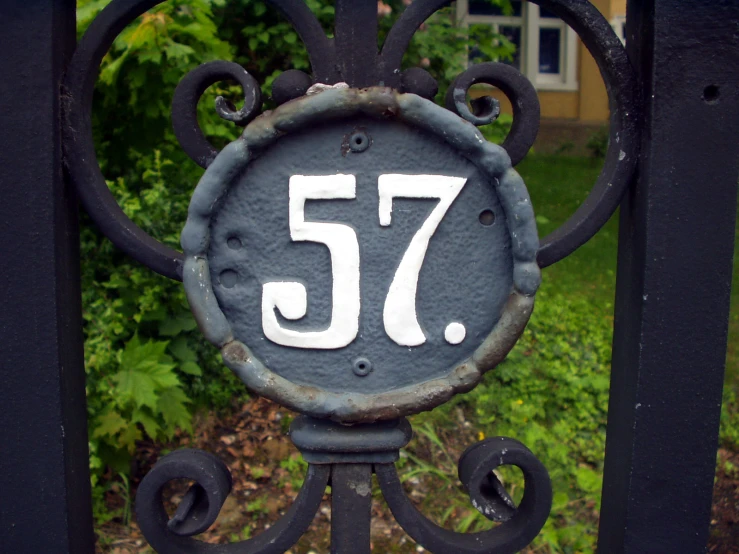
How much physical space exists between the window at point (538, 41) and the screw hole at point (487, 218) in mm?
9337

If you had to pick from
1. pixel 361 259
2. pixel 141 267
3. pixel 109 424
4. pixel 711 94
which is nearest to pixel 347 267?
pixel 361 259

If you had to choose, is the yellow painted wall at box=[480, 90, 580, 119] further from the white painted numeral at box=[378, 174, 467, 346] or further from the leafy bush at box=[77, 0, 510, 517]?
the white painted numeral at box=[378, 174, 467, 346]

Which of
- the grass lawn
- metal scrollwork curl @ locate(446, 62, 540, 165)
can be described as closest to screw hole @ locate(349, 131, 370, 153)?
metal scrollwork curl @ locate(446, 62, 540, 165)

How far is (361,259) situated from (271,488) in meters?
1.84

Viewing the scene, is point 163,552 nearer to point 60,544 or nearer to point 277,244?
point 60,544

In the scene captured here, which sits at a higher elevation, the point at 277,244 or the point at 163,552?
the point at 277,244

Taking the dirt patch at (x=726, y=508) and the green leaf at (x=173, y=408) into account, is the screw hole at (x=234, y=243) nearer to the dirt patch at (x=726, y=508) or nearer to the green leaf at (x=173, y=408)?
the green leaf at (x=173, y=408)

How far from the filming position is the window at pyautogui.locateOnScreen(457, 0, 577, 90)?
1021cm

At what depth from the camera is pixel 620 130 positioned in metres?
1.19

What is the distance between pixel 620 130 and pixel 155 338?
2175 millimetres

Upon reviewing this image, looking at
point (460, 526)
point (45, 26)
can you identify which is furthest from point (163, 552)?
point (460, 526)

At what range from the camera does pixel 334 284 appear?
1136mm

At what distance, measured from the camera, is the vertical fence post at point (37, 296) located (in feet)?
3.67

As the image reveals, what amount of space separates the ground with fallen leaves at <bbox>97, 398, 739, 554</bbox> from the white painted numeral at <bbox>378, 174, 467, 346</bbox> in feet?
4.97
